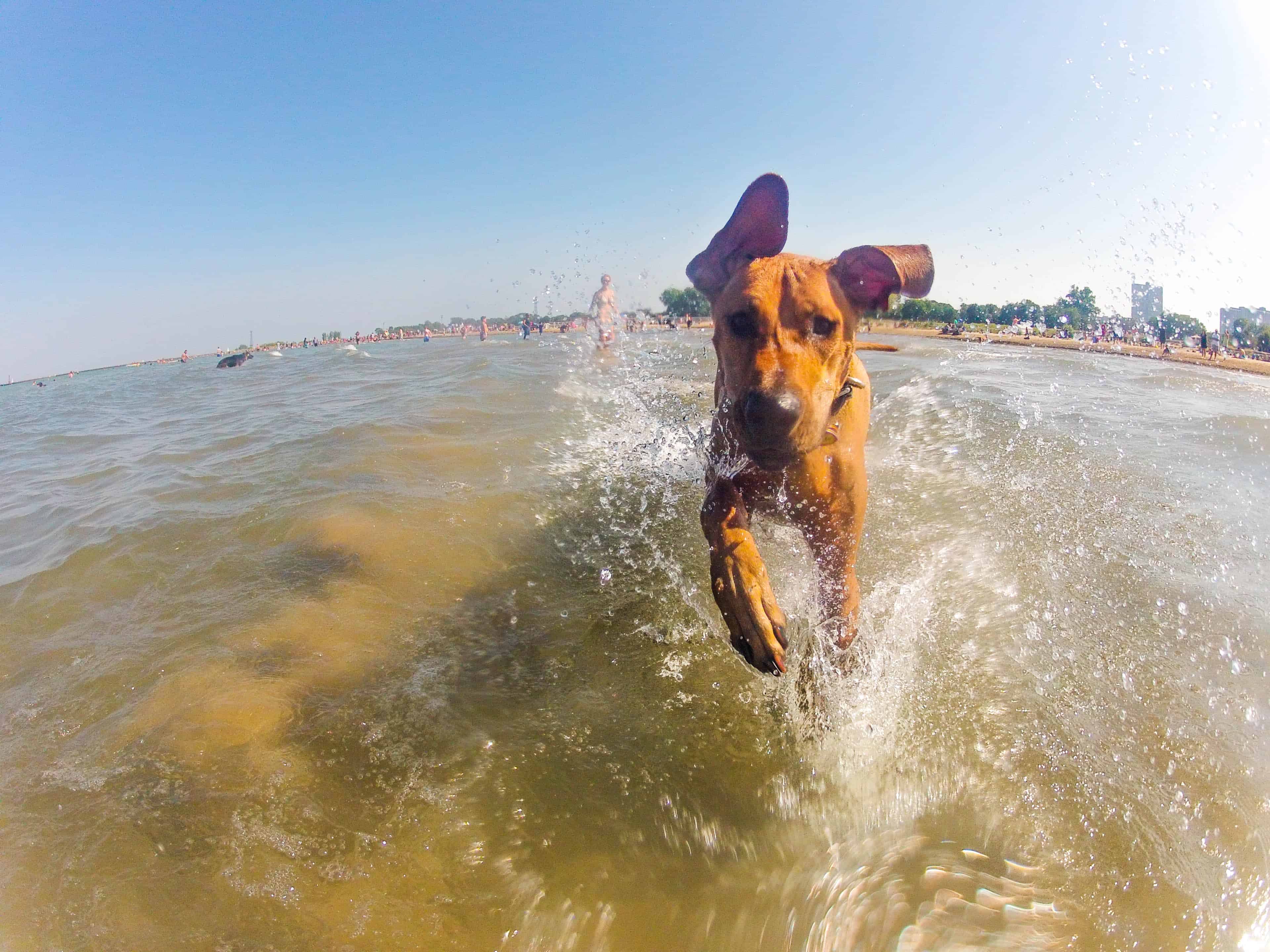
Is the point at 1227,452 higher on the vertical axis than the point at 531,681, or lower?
higher

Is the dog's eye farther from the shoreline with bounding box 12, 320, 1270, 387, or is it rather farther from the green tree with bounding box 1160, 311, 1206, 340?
the green tree with bounding box 1160, 311, 1206, 340

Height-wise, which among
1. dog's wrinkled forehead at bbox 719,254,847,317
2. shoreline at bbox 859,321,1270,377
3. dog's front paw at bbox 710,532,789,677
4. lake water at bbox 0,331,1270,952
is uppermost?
shoreline at bbox 859,321,1270,377

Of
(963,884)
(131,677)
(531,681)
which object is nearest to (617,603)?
(531,681)

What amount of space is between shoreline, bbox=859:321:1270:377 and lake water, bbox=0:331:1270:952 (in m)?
10.2

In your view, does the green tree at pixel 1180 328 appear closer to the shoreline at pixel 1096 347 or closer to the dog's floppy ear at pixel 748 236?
the shoreline at pixel 1096 347

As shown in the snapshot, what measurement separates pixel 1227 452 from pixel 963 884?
24.4 feet

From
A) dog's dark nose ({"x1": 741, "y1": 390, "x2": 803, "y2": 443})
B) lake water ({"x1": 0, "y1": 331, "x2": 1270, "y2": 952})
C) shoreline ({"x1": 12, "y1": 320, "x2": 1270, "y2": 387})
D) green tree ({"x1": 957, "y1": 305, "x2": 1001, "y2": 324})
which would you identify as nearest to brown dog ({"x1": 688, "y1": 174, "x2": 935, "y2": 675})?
dog's dark nose ({"x1": 741, "y1": 390, "x2": 803, "y2": 443})

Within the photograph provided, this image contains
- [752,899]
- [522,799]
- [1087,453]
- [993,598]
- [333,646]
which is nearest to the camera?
[752,899]

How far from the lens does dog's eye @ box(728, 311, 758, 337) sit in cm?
231

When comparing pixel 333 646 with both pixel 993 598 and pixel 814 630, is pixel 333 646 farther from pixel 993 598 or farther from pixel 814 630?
pixel 993 598

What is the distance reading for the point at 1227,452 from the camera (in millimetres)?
6484

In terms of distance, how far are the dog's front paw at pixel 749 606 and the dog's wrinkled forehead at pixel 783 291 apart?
0.96m

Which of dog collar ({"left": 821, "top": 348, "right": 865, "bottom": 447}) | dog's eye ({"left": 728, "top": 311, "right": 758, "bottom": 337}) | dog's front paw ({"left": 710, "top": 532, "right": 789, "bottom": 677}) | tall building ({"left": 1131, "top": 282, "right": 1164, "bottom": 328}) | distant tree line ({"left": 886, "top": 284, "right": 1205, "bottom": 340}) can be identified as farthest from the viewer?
distant tree line ({"left": 886, "top": 284, "right": 1205, "bottom": 340})

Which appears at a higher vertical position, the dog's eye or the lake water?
the dog's eye
